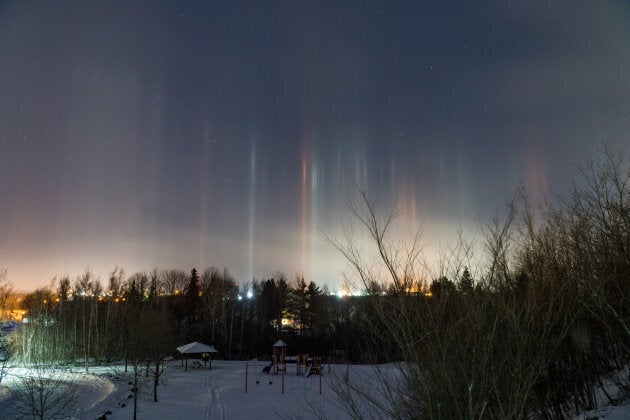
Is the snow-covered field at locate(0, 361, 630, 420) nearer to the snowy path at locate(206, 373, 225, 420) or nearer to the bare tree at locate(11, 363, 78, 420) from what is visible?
the snowy path at locate(206, 373, 225, 420)

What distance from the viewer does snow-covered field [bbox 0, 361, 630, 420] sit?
60.2 feet

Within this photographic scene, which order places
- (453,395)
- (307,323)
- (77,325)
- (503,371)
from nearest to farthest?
(453,395)
(503,371)
(77,325)
(307,323)

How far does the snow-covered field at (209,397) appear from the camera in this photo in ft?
60.2

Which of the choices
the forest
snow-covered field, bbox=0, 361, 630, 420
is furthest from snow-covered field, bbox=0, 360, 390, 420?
the forest

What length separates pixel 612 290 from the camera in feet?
27.9

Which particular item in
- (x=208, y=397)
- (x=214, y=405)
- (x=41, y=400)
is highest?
(x=41, y=400)

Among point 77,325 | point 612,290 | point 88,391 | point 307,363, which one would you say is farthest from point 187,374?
point 612,290

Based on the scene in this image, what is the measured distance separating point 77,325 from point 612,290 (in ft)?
179

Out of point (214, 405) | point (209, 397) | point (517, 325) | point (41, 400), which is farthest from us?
point (209, 397)

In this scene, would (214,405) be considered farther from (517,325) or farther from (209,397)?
(517,325)

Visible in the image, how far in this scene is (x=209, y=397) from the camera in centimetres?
2261

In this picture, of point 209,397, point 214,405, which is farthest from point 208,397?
point 214,405

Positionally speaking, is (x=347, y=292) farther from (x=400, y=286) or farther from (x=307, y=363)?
(x=307, y=363)

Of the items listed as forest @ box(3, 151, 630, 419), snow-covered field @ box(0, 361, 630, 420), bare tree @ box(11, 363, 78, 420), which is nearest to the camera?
forest @ box(3, 151, 630, 419)
